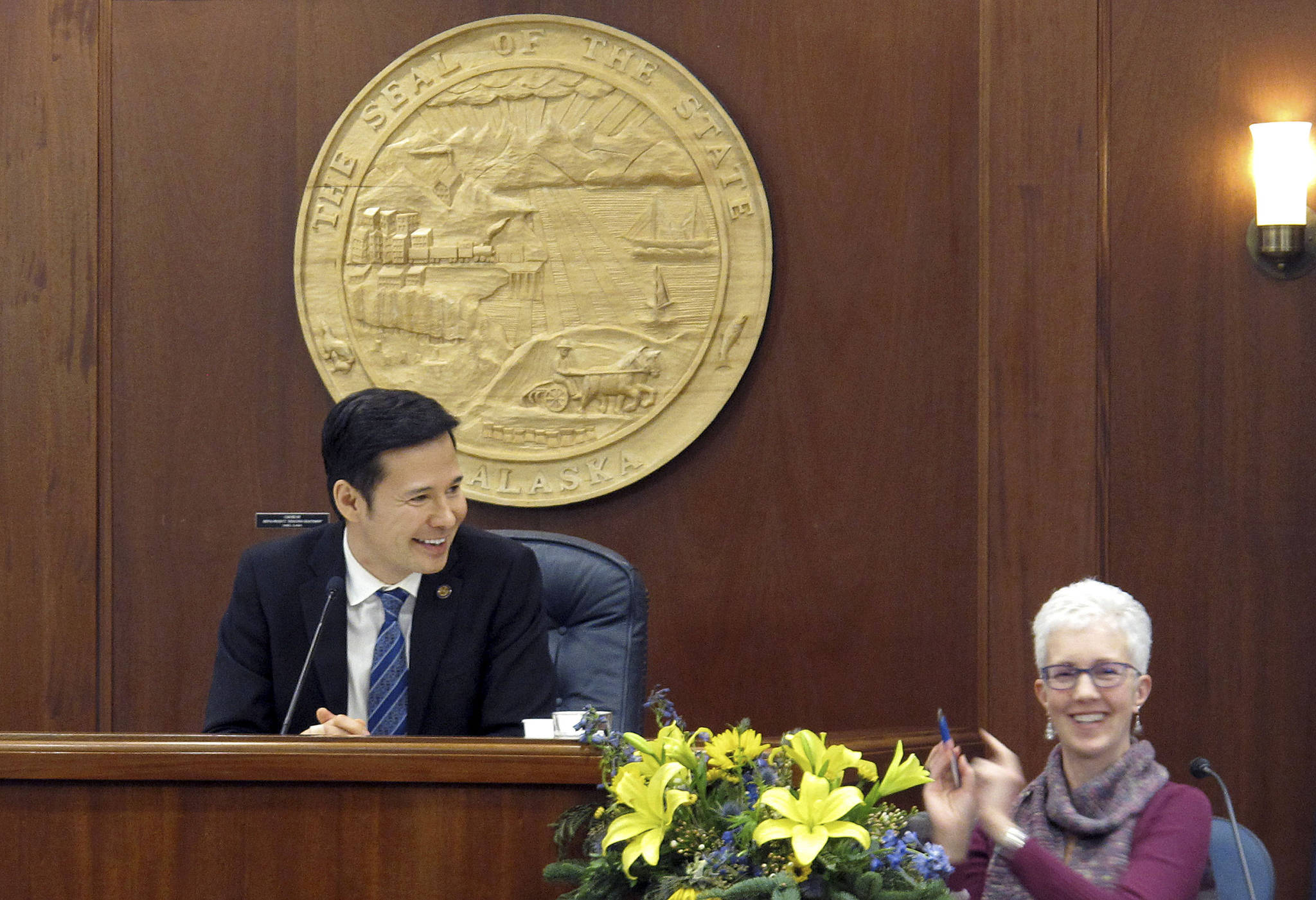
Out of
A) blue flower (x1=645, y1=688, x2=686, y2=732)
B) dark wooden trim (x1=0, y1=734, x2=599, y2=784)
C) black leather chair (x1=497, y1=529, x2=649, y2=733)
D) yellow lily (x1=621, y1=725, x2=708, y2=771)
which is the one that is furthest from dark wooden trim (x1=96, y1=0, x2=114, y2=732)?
yellow lily (x1=621, y1=725, x2=708, y2=771)

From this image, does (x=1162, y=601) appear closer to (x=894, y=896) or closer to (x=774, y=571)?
(x=774, y=571)

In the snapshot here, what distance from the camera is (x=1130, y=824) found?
1868 mm

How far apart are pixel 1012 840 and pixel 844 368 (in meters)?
1.97

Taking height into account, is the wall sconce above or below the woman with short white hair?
above

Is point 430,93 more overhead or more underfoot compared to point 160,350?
more overhead

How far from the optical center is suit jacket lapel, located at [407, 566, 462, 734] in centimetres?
262

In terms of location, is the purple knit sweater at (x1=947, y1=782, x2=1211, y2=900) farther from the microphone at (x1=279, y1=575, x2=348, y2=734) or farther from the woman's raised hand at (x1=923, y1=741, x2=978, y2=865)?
the microphone at (x1=279, y1=575, x2=348, y2=734)

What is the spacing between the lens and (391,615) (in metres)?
2.67

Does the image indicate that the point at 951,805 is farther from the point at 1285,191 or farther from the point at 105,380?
the point at 105,380

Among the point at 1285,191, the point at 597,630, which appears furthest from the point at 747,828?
the point at 1285,191

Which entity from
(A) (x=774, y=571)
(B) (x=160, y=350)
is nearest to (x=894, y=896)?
(A) (x=774, y=571)

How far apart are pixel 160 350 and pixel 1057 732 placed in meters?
2.61

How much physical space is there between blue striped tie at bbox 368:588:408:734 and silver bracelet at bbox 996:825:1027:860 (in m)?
1.19

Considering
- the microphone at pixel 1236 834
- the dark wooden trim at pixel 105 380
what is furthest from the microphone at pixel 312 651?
the dark wooden trim at pixel 105 380
